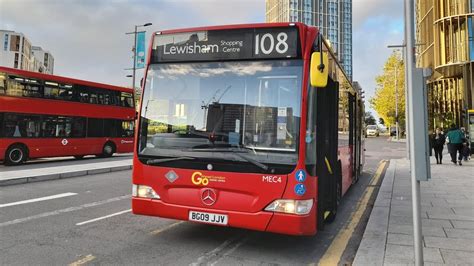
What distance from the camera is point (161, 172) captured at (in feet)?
16.8

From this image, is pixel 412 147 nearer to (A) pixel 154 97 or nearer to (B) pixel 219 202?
(B) pixel 219 202

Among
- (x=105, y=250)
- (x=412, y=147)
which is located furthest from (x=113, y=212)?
(x=412, y=147)

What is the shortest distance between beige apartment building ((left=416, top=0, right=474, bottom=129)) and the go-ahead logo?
91.4 ft

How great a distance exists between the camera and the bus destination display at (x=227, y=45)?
4.82 m

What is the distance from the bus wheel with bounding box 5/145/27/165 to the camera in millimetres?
15562

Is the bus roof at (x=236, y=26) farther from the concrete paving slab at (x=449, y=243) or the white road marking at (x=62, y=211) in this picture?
the white road marking at (x=62, y=211)

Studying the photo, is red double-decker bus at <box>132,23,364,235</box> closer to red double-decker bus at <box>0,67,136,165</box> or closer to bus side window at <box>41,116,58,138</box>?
red double-decker bus at <box>0,67,136,165</box>

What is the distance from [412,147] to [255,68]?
6.77ft

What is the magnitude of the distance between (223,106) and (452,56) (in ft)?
110

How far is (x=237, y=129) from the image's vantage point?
4.81m

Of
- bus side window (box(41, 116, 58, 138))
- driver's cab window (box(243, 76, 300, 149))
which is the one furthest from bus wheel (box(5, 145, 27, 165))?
driver's cab window (box(243, 76, 300, 149))

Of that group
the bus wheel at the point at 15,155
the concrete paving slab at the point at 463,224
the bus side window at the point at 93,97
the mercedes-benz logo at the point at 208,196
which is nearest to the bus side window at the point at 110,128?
the bus side window at the point at 93,97

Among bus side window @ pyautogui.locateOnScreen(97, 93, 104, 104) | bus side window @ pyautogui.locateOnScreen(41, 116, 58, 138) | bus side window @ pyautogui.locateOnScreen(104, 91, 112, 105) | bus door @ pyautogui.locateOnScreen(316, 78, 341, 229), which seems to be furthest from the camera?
bus side window @ pyautogui.locateOnScreen(104, 91, 112, 105)

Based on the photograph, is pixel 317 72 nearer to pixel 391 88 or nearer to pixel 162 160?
pixel 162 160
